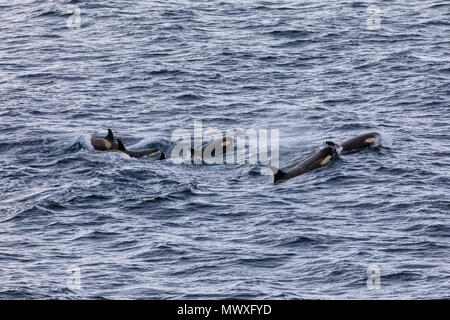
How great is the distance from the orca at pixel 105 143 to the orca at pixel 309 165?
612cm

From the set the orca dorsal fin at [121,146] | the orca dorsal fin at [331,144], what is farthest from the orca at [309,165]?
the orca dorsal fin at [121,146]

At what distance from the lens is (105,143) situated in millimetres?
31250

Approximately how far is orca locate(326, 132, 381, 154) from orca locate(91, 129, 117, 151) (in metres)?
7.29

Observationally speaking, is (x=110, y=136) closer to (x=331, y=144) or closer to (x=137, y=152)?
(x=137, y=152)

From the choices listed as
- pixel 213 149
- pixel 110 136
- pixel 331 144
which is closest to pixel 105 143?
pixel 110 136

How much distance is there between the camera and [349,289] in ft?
63.4

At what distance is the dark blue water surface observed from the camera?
2052 centimetres

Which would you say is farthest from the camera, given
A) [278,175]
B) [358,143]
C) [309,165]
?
[358,143]

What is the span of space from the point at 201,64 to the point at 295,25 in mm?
7561

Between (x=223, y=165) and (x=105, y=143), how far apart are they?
4.41m

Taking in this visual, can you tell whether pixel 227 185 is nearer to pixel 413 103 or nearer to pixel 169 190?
pixel 169 190

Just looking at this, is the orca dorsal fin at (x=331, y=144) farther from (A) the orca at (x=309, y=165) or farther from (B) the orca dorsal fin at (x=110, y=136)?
(B) the orca dorsal fin at (x=110, y=136)

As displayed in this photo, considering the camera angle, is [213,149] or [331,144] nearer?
[331,144]

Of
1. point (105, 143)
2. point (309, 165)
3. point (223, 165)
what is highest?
point (105, 143)
